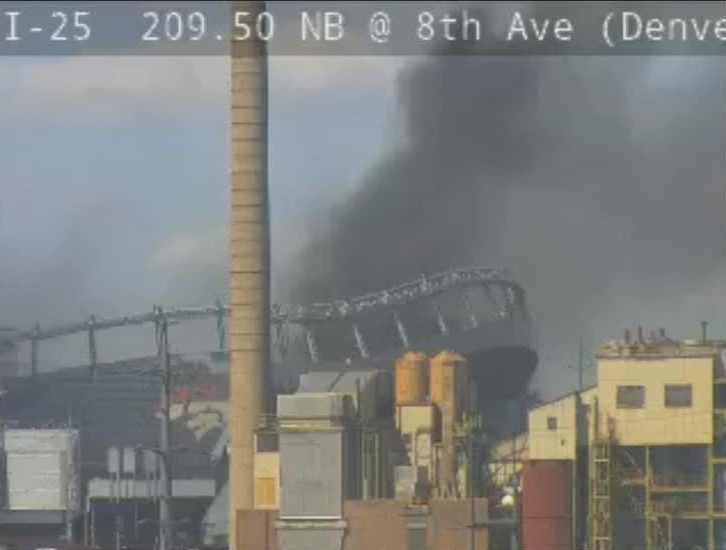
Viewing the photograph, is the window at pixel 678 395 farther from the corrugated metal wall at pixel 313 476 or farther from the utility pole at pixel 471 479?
the corrugated metal wall at pixel 313 476

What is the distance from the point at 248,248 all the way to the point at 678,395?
714cm

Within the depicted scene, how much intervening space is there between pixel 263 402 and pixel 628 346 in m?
5.84

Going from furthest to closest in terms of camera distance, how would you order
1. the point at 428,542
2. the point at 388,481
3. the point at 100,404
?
1. the point at 100,404
2. the point at 388,481
3. the point at 428,542

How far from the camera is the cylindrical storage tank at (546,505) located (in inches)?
1489

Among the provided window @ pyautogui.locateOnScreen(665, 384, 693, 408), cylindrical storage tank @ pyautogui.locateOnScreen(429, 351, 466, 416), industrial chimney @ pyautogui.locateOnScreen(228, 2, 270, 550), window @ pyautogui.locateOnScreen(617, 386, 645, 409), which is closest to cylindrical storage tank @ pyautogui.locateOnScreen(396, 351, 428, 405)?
cylindrical storage tank @ pyautogui.locateOnScreen(429, 351, 466, 416)

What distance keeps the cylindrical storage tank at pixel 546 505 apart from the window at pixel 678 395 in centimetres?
198

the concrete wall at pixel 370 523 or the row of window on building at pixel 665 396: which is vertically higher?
the row of window on building at pixel 665 396

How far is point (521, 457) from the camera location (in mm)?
42531

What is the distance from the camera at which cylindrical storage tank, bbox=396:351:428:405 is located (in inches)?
1650

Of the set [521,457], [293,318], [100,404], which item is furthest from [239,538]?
[100,404]

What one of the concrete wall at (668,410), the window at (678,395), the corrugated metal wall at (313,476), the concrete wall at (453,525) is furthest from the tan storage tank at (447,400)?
the window at (678,395)

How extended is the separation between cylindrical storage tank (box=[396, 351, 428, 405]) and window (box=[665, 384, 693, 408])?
4.45 metres

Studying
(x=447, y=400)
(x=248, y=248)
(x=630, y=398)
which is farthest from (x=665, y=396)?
(x=248, y=248)

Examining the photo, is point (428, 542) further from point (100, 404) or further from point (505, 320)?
point (100, 404)
